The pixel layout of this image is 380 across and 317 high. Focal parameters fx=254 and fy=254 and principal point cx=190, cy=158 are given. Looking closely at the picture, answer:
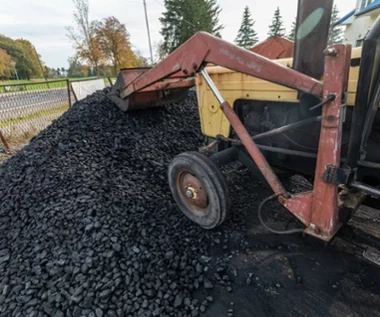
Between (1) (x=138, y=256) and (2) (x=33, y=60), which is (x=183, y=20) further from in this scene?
(2) (x=33, y=60)

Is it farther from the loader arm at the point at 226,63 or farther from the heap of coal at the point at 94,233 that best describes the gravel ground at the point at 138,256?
the loader arm at the point at 226,63

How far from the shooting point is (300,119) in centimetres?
226

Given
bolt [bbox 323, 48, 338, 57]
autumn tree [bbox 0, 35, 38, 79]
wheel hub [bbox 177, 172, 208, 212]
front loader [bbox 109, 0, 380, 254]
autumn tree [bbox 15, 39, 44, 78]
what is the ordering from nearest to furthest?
bolt [bbox 323, 48, 338, 57], front loader [bbox 109, 0, 380, 254], wheel hub [bbox 177, 172, 208, 212], autumn tree [bbox 0, 35, 38, 79], autumn tree [bbox 15, 39, 44, 78]

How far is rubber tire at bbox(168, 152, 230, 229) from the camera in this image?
2340mm

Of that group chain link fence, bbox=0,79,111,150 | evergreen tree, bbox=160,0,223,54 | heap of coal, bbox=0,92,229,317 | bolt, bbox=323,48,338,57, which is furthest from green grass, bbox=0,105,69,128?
evergreen tree, bbox=160,0,223,54

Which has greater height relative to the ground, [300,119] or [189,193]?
[300,119]

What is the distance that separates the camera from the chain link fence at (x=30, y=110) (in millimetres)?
6496

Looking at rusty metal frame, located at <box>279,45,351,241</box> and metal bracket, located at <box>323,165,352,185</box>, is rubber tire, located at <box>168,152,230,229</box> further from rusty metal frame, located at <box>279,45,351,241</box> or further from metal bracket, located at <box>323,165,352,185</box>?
metal bracket, located at <box>323,165,352,185</box>

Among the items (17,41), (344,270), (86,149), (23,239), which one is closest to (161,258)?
(23,239)

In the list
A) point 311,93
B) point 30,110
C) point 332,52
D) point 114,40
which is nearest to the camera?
point 332,52

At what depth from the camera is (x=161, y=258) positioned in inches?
89.2

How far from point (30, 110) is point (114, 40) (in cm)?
1994

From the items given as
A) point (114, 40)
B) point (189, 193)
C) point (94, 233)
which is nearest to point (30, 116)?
point (94, 233)

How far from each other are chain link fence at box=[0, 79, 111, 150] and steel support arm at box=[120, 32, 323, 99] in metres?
4.84
